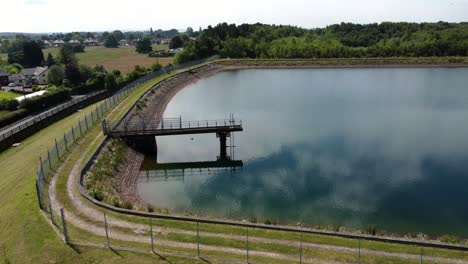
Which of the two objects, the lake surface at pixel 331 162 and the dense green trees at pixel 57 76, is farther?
the dense green trees at pixel 57 76

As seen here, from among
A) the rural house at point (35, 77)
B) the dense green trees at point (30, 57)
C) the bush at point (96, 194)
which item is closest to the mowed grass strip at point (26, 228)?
the bush at point (96, 194)

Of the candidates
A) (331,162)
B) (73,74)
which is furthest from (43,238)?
(73,74)

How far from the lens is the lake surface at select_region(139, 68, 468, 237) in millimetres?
29500

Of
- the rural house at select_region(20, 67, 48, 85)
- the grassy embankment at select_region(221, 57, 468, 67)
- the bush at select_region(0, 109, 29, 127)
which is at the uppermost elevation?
the grassy embankment at select_region(221, 57, 468, 67)

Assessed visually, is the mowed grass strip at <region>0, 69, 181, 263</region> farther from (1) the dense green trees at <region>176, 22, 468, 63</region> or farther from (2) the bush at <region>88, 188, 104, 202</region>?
(1) the dense green trees at <region>176, 22, 468, 63</region>

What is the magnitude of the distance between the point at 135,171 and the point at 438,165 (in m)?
28.6

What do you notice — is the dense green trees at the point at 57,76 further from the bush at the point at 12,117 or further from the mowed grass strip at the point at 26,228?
the mowed grass strip at the point at 26,228

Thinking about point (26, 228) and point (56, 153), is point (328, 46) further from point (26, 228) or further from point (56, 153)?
point (26, 228)

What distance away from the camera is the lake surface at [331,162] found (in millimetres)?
29500

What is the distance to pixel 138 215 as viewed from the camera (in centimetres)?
2402

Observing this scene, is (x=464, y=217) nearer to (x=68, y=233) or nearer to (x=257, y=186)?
(x=257, y=186)

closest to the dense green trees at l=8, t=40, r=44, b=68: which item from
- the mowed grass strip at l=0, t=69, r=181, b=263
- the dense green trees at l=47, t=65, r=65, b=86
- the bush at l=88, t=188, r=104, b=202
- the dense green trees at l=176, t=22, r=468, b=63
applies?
the dense green trees at l=176, t=22, r=468, b=63

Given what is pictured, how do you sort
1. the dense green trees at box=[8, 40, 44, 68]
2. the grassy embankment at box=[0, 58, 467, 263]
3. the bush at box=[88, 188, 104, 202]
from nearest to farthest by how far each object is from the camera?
the grassy embankment at box=[0, 58, 467, 263] < the bush at box=[88, 188, 104, 202] < the dense green trees at box=[8, 40, 44, 68]

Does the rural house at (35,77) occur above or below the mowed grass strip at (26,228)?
above
